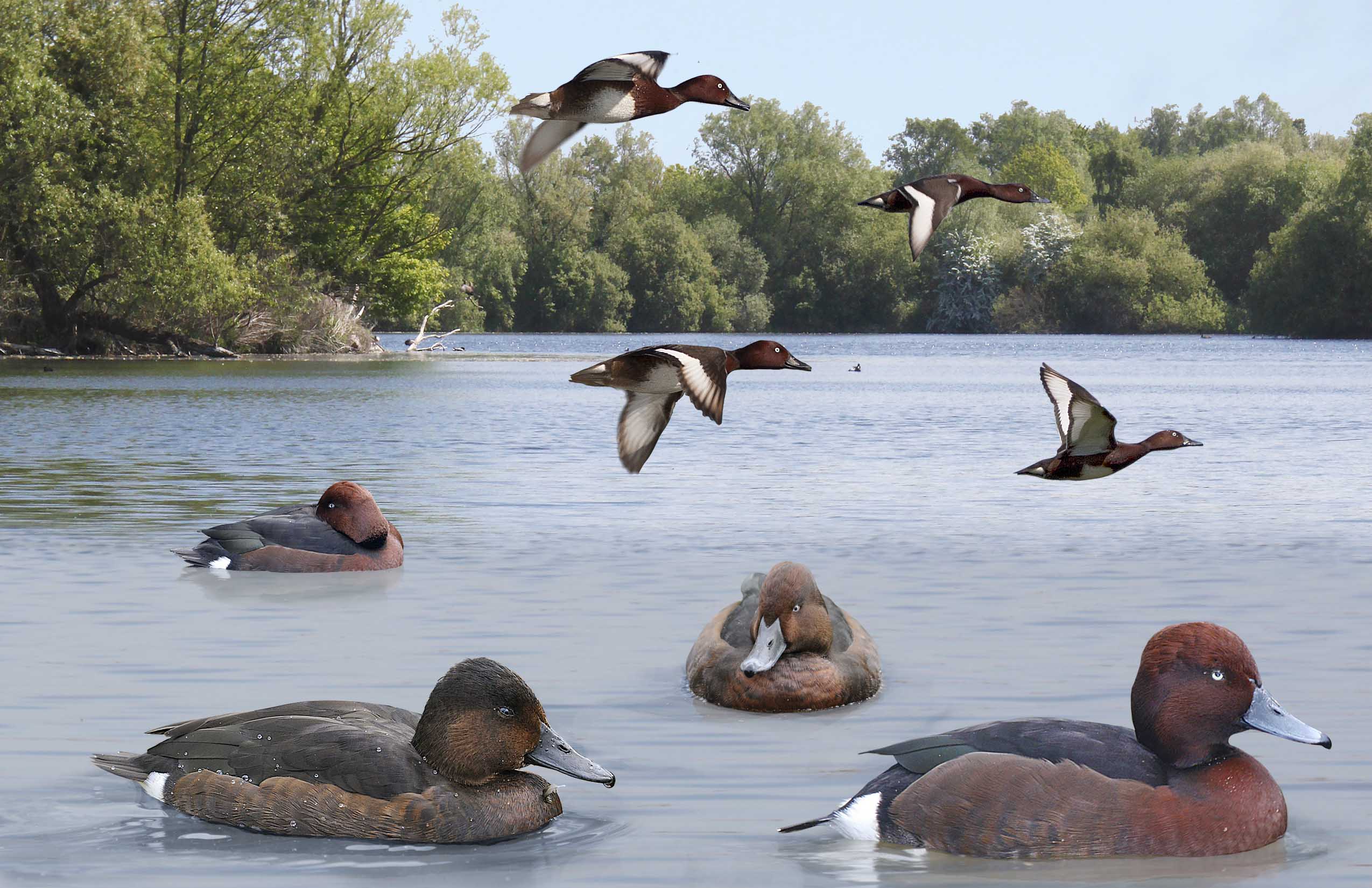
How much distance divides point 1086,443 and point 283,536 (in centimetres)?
769

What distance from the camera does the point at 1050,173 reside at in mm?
110562

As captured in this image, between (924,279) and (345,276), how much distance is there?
43.3 m

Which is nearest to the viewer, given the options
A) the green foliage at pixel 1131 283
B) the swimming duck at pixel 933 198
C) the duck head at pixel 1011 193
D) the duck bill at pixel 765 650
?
the swimming duck at pixel 933 198

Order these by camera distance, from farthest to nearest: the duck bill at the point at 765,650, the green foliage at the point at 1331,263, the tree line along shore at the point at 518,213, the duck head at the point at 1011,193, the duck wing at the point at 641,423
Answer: the green foliage at the point at 1331,263 < the tree line along shore at the point at 518,213 < the duck bill at the point at 765,650 < the duck wing at the point at 641,423 < the duck head at the point at 1011,193

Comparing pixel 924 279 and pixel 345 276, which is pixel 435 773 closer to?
pixel 345 276

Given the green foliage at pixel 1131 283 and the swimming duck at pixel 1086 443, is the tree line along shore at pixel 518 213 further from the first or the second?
the swimming duck at pixel 1086 443

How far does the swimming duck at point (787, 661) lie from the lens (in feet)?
27.1

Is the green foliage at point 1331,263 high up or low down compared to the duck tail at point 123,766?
up

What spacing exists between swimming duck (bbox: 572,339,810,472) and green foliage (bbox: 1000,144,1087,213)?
105163 mm

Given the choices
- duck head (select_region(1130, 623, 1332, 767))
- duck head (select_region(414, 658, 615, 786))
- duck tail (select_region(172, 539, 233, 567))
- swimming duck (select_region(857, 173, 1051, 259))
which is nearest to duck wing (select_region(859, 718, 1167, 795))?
duck head (select_region(1130, 623, 1332, 767))

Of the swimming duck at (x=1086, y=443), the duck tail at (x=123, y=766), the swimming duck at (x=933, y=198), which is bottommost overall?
the duck tail at (x=123, y=766)

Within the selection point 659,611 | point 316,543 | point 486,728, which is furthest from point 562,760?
point 316,543

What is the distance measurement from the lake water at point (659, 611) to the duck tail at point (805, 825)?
7cm

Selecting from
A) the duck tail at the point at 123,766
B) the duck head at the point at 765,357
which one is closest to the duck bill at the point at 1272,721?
the duck head at the point at 765,357
